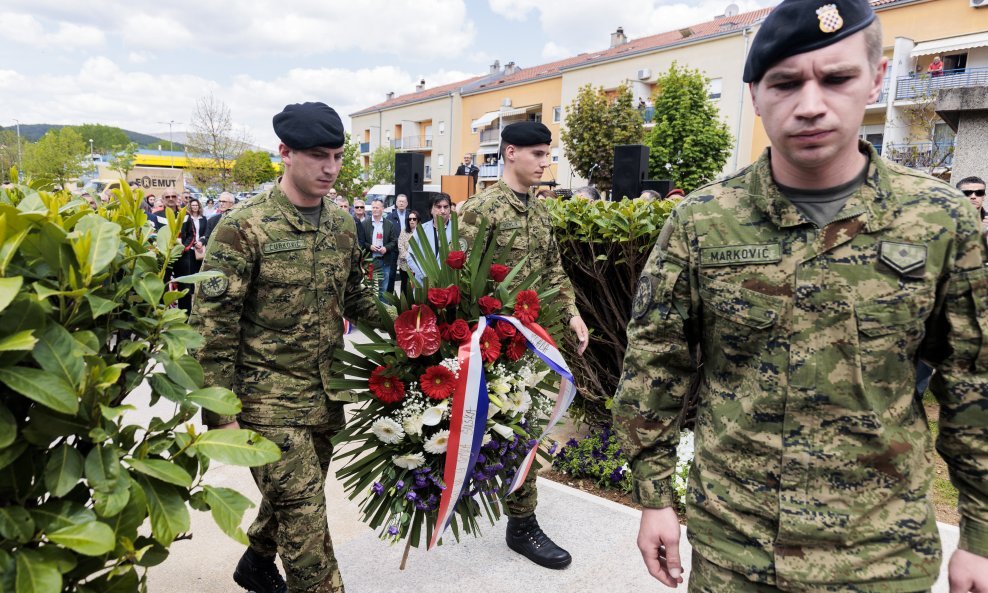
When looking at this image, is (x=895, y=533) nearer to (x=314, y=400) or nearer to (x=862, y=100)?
(x=862, y=100)

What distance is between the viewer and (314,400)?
288cm

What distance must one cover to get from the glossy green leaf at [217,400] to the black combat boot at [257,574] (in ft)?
6.14

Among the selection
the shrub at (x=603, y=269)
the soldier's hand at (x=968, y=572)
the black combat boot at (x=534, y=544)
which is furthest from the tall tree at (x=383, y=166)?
the soldier's hand at (x=968, y=572)

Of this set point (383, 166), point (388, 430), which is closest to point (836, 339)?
point (388, 430)

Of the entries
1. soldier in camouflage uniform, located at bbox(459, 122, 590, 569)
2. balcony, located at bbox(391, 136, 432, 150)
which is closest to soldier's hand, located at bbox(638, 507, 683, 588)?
soldier in camouflage uniform, located at bbox(459, 122, 590, 569)

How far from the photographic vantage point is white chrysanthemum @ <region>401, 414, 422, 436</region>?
278cm

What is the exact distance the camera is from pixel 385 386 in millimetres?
2805

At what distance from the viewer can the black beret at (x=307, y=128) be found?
9.16ft

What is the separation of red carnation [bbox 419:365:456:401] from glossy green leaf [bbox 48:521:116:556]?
1645mm

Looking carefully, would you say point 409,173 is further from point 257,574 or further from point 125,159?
point 125,159

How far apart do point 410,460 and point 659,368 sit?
1.38m

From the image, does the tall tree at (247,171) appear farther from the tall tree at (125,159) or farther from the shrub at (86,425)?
the shrub at (86,425)

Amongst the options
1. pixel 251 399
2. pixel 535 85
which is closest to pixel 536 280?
pixel 251 399

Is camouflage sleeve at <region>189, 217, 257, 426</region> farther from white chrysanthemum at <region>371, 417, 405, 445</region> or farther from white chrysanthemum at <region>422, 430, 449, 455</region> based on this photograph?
white chrysanthemum at <region>422, 430, 449, 455</region>
